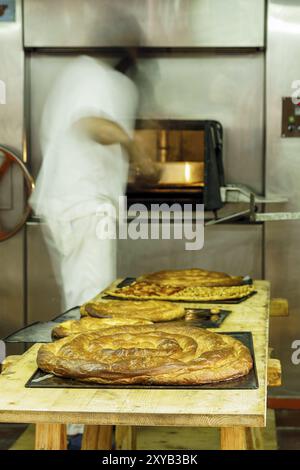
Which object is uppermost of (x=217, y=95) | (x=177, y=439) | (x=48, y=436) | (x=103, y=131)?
(x=217, y=95)

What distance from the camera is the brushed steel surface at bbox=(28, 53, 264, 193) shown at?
4.66m

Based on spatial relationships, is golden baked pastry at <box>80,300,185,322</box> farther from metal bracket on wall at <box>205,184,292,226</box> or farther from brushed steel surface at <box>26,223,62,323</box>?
brushed steel surface at <box>26,223,62,323</box>

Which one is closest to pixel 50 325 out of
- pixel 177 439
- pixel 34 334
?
pixel 34 334

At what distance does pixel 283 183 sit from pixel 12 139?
60.9 inches

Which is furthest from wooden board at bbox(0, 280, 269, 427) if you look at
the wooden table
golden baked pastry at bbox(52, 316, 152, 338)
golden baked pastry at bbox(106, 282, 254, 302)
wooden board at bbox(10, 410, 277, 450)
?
wooden board at bbox(10, 410, 277, 450)

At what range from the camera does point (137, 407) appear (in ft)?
5.69

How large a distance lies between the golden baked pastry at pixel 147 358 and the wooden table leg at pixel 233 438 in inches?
4.8

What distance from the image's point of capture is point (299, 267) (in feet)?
15.1

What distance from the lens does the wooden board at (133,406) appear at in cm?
170

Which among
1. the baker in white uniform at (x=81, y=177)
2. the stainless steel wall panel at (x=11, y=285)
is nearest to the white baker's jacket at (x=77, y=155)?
the baker in white uniform at (x=81, y=177)

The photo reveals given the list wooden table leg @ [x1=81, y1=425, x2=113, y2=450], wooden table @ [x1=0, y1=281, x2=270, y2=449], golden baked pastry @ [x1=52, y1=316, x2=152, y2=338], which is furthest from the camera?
wooden table leg @ [x1=81, y1=425, x2=113, y2=450]

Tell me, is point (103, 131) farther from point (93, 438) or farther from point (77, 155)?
point (93, 438)

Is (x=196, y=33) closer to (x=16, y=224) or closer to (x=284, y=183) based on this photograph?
(x=284, y=183)

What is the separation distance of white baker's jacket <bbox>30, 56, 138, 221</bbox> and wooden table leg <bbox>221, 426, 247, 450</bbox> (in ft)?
8.00
